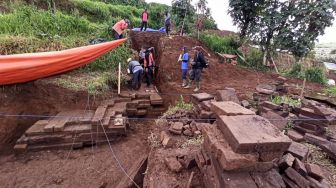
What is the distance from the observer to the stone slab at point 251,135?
2.32 meters

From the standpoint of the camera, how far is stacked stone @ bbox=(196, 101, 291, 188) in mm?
2316

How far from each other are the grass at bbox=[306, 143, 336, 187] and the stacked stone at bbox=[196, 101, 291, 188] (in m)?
1.30

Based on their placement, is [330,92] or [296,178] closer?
[296,178]

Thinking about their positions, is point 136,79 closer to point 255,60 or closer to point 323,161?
point 323,161

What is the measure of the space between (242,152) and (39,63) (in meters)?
5.02

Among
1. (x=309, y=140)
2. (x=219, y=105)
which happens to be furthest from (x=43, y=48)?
(x=309, y=140)

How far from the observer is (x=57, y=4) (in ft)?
40.7

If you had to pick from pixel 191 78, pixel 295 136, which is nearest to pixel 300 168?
pixel 295 136

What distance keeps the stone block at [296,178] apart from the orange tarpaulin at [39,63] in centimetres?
533

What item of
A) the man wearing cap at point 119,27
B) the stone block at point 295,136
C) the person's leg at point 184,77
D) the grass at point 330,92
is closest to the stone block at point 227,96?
the stone block at point 295,136

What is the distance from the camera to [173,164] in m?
3.40

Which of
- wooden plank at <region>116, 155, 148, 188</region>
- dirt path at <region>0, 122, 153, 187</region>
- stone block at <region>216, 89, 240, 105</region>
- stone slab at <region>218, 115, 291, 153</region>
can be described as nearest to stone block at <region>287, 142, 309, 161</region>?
stone slab at <region>218, 115, 291, 153</region>

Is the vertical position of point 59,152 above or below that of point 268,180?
below

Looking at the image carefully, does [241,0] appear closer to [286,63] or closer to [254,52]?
[254,52]
